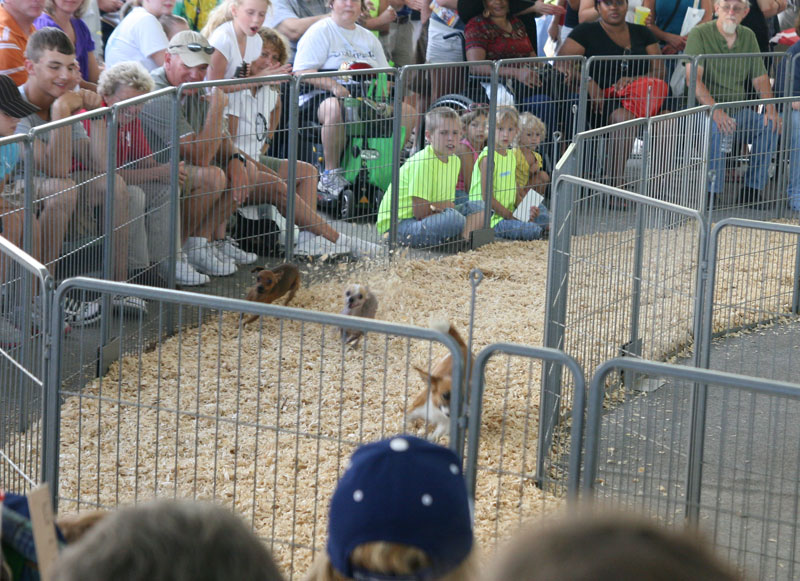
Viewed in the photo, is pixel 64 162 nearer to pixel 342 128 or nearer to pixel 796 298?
pixel 342 128

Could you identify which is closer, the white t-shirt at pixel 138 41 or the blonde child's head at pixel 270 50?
the white t-shirt at pixel 138 41

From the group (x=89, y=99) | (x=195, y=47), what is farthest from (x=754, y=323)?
(x=89, y=99)

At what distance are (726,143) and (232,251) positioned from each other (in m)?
4.08

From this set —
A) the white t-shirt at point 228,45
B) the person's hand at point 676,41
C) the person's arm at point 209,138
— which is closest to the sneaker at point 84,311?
the person's arm at point 209,138

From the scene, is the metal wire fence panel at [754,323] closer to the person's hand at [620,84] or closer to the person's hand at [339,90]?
the person's hand at [339,90]

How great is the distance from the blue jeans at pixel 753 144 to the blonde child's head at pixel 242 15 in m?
3.63

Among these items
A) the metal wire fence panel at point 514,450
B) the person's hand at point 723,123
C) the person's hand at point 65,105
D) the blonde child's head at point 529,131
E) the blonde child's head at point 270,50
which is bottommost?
the metal wire fence panel at point 514,450

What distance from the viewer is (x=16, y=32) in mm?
7453

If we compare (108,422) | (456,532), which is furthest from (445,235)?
(456,532)

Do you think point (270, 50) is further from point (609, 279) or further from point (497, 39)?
point (609, 279)

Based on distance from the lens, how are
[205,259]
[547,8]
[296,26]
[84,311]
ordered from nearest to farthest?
[84,311]
[205,259]
[296,26]
[547,8]

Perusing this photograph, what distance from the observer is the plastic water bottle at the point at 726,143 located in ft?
29.1

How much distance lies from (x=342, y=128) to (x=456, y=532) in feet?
21.6

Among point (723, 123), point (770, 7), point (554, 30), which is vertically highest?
point (770, 7)
